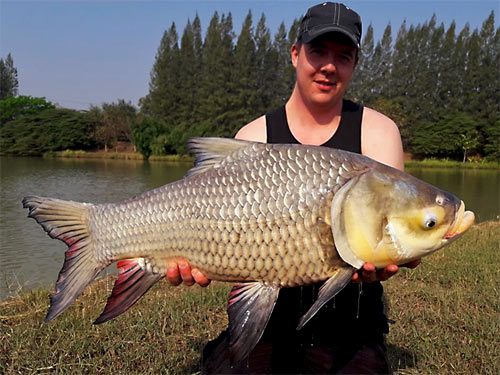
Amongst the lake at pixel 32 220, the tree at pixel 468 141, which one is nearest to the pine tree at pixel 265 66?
the tree at pixel 468 141

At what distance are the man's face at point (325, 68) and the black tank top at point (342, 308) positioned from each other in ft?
0.52

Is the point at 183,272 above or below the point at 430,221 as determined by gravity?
below

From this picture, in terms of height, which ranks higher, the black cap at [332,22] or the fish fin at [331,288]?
the black cap at [332,22]

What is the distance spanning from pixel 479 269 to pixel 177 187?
3786mm

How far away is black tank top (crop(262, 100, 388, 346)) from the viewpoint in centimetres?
216

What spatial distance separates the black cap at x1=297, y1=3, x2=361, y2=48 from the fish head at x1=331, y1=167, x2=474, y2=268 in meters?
0.77

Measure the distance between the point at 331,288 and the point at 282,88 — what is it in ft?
133

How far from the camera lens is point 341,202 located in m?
1.57

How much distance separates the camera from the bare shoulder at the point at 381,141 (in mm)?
2090

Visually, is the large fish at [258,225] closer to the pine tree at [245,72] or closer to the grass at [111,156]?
the grass at [111,156]

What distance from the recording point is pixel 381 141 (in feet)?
6.93

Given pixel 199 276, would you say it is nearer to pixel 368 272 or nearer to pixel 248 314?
pixel 248 314

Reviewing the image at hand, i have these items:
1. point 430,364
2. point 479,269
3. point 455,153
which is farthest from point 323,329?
point 455,153

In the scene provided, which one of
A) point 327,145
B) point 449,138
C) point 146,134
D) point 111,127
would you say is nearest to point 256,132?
point 327,145
